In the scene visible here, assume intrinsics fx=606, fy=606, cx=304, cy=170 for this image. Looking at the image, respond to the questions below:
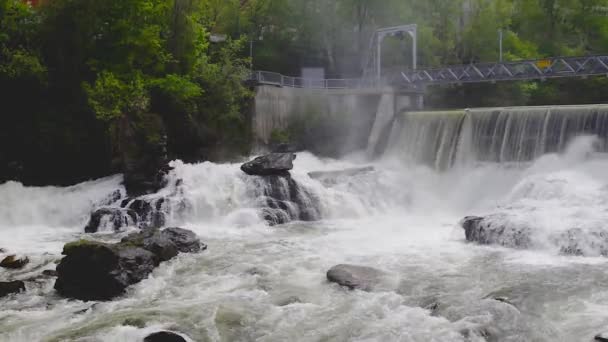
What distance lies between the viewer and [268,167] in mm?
23781

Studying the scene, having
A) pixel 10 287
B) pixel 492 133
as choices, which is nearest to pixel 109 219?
pixel 10 287

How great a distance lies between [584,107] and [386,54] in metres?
19.0

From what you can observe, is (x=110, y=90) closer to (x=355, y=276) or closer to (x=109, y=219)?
(x=109, y=219)

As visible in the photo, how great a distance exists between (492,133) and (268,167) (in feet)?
34.0

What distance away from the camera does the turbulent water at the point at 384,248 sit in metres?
11.7

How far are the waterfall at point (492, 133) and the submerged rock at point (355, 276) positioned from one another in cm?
1374

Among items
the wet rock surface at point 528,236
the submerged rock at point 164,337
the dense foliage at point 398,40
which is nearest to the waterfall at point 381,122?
the dense foliage at point 398,40

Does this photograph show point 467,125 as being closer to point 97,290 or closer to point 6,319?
point 97,290

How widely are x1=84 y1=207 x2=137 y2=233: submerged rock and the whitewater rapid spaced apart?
1.65ft

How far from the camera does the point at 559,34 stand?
4909cm

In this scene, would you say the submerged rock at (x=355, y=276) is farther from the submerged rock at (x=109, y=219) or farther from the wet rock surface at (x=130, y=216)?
the submerged rock at (x=109, y=219)

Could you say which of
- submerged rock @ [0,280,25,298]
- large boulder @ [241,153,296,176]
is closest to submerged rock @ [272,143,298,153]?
large boulder @ [241,153,296,176]

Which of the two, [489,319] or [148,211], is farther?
[148,211]

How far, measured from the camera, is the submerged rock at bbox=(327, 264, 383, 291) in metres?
13.9
